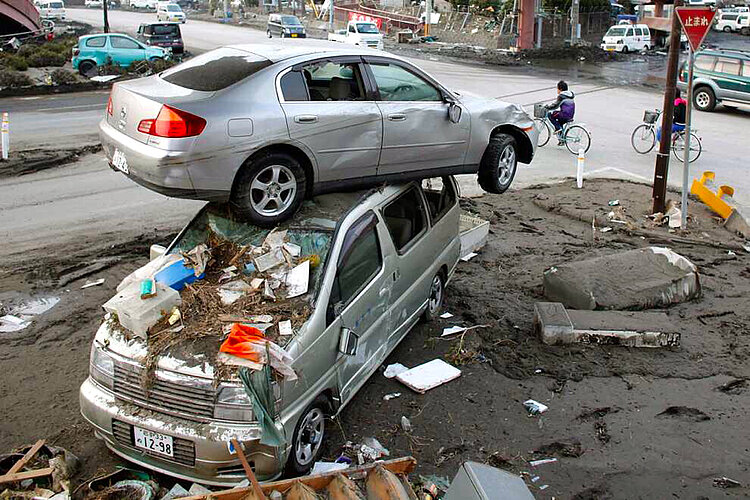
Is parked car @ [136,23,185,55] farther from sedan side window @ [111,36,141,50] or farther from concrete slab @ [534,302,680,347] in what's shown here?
concrete slab @ [534,302,680,347]

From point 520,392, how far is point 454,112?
2.90 metres

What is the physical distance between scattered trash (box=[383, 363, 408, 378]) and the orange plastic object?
75.3 inches

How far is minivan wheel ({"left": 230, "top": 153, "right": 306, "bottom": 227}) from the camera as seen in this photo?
19.4 feet

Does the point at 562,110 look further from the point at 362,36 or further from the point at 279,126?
the point at 362,36

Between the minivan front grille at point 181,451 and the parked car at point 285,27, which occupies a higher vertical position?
the parked car at point 285,27

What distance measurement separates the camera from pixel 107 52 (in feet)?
88.6

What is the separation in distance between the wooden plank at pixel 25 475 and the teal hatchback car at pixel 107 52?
2439 centimetres

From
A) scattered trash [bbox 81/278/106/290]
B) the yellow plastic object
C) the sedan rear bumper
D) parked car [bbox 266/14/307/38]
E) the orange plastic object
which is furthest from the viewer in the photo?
parked car [bbox 266/14/307/38]

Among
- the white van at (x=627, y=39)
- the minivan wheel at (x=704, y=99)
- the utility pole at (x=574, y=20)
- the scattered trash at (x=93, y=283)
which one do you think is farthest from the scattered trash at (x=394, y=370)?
the utility pole at (x=574, y=20)

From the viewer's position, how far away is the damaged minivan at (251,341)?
15.2ft

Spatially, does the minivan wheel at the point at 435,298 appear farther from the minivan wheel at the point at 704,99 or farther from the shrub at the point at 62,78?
the shrub at the point at 62,78

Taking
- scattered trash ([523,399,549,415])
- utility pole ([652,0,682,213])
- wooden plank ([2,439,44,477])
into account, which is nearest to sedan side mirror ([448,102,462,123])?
scattered trash ([523,399,549,415])

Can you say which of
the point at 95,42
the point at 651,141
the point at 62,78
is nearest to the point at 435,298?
the point at 651,141

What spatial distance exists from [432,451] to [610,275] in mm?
3739
